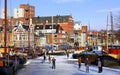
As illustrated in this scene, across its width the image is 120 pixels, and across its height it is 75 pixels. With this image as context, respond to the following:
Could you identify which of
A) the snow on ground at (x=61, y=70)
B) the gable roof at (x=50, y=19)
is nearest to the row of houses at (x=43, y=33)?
the gable roof at (x=50, y=19)

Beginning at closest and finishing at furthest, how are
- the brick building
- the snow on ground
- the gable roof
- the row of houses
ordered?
the snow on ground
the row of houses
the brick building
the gable roof

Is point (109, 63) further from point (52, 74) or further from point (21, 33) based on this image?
point (21, 33)

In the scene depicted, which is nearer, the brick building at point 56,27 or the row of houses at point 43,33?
the row of houses at point 43,33

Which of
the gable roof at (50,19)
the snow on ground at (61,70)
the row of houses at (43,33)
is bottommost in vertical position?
the snow on ground at (61,70)

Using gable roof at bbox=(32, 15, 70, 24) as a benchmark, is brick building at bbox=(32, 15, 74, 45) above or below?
A: below

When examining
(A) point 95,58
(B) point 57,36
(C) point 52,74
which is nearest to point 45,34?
(B) point 57,36

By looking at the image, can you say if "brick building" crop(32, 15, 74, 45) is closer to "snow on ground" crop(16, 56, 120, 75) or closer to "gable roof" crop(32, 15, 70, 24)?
"gable roof" crop(32, 15, 70, 24)

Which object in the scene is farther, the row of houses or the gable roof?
the gable roof

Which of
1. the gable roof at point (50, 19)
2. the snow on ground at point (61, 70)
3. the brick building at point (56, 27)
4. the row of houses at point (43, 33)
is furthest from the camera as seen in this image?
the gable roof at point (50, 19)

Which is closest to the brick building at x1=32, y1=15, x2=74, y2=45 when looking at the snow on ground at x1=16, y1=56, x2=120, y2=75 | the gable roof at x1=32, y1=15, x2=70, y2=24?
the gable roof at x1=32, y1=15, x2=70, y2=24

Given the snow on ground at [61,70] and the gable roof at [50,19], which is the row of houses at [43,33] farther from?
the snow on ground at [61,70]

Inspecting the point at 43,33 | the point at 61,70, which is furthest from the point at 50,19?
the point at 61,70

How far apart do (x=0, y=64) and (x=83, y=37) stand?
14840 centimetres

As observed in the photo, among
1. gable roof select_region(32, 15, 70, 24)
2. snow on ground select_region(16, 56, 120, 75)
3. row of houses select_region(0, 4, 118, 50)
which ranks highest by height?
gable roof select_region(32, 15, 70, 24)
